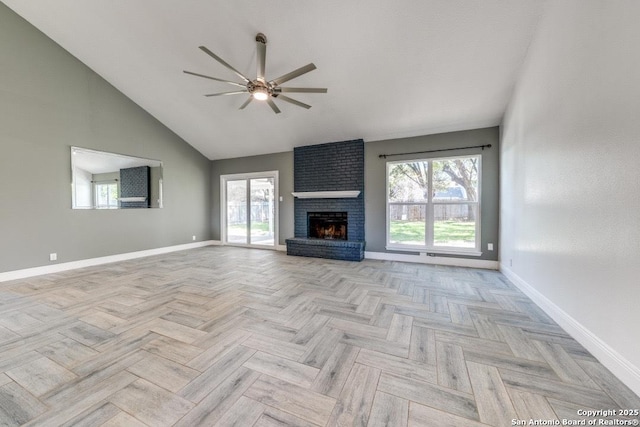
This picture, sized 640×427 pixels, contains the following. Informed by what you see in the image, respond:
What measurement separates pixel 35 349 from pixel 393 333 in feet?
9.80

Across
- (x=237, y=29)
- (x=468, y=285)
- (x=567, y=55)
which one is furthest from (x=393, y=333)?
(x=237, y=29)

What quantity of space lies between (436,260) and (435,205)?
113 centimetres

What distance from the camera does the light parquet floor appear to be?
4.28ft

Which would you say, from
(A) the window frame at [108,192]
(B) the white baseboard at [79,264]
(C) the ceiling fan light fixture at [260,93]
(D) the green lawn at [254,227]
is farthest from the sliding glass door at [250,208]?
(C) the ceiling fan light fixture at [260,93]

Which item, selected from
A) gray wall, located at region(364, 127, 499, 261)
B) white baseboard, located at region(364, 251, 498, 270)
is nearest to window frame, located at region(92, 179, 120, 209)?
gray wall, located at region(364, 127, 499, 261)

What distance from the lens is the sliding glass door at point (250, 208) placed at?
657 cm

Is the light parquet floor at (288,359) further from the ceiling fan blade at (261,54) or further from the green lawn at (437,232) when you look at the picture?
the ceiling fan blade at (261,54)

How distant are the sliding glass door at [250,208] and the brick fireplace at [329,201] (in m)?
0.94

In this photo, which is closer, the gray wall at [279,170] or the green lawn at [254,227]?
the gray wall at [279,170]

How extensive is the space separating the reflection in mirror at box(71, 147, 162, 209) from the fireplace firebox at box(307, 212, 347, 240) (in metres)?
3.90

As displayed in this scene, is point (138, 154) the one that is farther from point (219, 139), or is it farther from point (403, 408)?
point (403, 408)

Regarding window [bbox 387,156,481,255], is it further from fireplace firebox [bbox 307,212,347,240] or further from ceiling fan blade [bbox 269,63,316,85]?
ceiling fan blade [bbox 269,63,316,85]

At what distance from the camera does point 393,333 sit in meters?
2.12

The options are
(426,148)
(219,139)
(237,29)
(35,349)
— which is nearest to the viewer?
(35,349)
